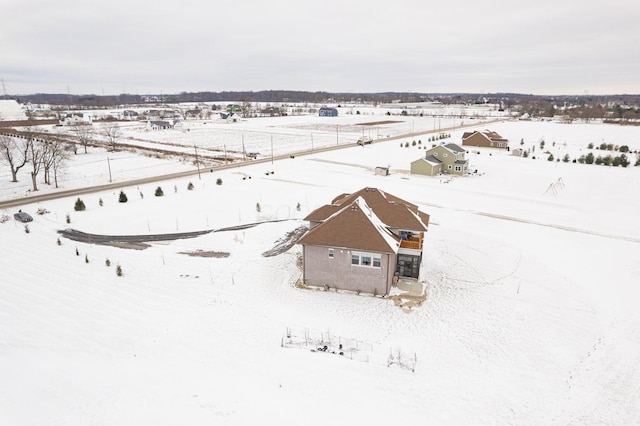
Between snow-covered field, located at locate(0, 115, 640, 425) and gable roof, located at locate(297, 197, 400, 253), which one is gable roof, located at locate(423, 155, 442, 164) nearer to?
snow-covered field, located at locate(0, 115, 640, 425)

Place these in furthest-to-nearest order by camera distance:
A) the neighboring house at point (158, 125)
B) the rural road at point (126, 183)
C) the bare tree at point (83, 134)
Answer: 1. the neighboring house at point (158, 125)
2. the bare tree at point (83, 134)
3. the rural road at point (126, 183)

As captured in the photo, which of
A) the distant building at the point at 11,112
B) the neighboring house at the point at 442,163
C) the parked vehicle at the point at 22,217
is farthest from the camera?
the distant building at the point at 11,112

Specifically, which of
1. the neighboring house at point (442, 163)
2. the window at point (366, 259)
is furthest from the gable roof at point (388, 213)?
the neighboring house at point (442, 163)

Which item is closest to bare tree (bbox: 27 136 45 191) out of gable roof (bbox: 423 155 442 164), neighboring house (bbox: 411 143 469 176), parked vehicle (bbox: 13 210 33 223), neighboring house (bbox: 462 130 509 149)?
parked vehicle (bbox: 13 210 33 223)

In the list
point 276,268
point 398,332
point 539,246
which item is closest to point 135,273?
point 276,268

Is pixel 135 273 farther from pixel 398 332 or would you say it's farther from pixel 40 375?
pixel 398 332

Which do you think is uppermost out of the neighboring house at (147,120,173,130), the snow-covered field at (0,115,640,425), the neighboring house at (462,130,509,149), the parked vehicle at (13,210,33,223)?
the neighboring house at (147,120,173,130)

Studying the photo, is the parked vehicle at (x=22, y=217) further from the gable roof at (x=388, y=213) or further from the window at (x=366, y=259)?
the window at (x=366, y=259)

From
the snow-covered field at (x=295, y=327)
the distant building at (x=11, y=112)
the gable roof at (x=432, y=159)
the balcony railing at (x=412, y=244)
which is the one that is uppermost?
the distant building at (x=11, y=112)
